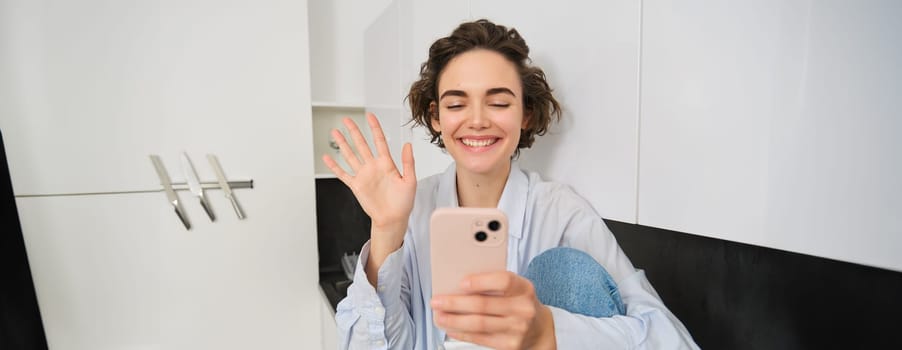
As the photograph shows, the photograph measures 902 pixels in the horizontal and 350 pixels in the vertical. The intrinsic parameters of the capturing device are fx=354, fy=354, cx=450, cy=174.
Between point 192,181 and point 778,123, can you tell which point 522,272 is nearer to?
point 778,123

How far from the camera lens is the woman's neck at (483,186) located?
0.73m

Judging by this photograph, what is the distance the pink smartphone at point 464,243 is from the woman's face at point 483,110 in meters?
0.27

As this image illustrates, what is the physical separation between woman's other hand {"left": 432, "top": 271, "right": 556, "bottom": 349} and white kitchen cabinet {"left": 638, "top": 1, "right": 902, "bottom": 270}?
263 millimetres

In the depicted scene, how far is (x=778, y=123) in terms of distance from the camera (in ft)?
1.22

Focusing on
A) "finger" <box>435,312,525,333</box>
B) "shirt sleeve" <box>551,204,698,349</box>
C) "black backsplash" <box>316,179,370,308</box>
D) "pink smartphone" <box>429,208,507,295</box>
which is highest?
"pink smartphone" <box>429,208,507,295</box>

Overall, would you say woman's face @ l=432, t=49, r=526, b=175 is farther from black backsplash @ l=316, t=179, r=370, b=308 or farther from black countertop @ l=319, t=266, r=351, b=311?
black backsplash @ l=316, t=179, r=370, b=308

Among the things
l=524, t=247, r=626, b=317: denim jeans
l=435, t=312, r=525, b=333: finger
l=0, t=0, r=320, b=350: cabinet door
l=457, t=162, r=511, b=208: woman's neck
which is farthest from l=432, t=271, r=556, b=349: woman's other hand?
l=0, t=0, r=320, b=350: cabinet door

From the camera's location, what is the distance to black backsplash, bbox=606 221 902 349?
1.60 feet

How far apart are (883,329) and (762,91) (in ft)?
1.30

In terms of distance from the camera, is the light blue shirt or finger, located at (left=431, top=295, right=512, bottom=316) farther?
the light blue shirt

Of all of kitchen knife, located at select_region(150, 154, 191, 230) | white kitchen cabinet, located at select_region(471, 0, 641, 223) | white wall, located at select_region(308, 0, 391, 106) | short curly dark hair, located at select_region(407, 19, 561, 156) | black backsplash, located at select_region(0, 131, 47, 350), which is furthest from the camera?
white wall, located at select_region(308, 0, 391, 106)

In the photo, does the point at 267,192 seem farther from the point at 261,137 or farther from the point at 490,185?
the point at 490,185

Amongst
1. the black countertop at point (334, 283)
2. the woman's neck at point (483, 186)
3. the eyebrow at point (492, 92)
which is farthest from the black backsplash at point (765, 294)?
the black countertop at point (334, 283)

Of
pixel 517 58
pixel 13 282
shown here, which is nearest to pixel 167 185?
pixel 13 282
